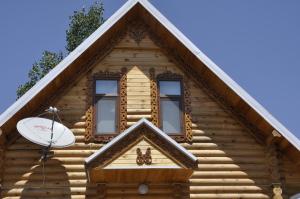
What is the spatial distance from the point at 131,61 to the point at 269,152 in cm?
486

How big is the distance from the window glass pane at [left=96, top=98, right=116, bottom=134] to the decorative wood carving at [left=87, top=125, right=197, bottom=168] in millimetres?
1506

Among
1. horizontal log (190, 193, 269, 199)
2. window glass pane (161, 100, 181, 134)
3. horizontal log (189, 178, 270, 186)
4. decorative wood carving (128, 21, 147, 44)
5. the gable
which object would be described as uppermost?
decorative wood carving (128, 21, 147, 44)

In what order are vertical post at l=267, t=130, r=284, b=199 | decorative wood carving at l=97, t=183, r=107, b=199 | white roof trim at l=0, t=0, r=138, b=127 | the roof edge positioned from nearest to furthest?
1. white roof trim at l=0, t=0, r=138, b=127
2. decorative wood carving at l=97, t=183, r=107, b=199
3. vertical post at l=267, t=130, r=284, b=199
4. the roof edge

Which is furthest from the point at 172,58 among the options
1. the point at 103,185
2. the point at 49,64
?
the point at 49,64

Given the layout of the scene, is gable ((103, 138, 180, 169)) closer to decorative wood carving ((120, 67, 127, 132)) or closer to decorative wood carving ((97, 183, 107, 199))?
decorative wood carving ((97, 183, 107, 199))

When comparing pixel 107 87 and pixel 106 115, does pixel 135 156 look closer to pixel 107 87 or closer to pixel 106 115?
pixel 106 115

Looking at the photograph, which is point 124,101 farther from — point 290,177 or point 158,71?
point 290,177

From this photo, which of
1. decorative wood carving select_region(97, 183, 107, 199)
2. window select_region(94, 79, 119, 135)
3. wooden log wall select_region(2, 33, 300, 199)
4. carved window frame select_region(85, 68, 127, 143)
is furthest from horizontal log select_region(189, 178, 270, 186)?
window select_region(94, 79, 119, 135)

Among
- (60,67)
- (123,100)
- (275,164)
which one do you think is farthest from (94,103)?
(275,164)

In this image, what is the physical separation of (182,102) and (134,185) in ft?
9.64

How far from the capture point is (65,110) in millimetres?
15656

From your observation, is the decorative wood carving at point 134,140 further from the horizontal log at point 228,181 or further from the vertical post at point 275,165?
the vertical post at point 275,165

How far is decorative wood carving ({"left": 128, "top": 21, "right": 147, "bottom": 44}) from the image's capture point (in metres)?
16.8

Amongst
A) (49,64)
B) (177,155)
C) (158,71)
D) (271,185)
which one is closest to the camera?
(177,155)
